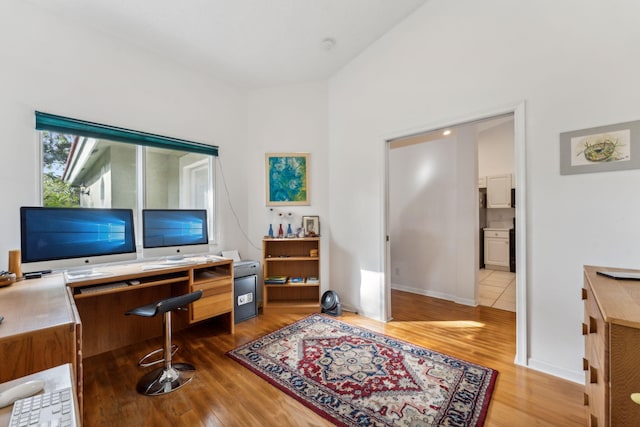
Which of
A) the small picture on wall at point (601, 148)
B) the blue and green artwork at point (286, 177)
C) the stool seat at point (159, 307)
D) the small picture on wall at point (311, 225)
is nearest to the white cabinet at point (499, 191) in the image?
the small picture on wall at point (601, 148)

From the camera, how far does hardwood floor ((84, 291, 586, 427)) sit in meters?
1.54

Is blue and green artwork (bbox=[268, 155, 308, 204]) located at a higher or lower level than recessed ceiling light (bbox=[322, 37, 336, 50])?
lower

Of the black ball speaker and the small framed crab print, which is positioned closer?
the small framed crab print

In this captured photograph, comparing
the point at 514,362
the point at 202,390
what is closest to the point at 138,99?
the point at 202,390

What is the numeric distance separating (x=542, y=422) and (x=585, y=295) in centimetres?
75

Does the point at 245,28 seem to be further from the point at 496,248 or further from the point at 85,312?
the point at 496,248

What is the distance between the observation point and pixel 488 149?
5.89 metres

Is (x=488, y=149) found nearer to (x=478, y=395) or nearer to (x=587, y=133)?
(x=587, y=133)

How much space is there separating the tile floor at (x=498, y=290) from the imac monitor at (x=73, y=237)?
4.09 metres

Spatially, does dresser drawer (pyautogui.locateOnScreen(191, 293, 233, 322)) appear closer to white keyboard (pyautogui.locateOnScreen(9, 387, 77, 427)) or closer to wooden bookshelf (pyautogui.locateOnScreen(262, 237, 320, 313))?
wooden bookshelf (pyautogui.locateOnScreen(262, 237, 320, 313))

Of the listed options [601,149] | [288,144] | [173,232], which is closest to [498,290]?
[601,149]

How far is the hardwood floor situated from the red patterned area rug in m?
0.10

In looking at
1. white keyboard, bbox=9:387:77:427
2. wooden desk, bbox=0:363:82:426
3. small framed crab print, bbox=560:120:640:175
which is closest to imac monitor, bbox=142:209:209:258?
wooden desk, bbox=0:363:82:426

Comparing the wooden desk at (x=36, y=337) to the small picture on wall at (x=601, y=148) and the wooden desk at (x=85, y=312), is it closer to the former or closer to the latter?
the wooden desk at (x=85, y=312)
